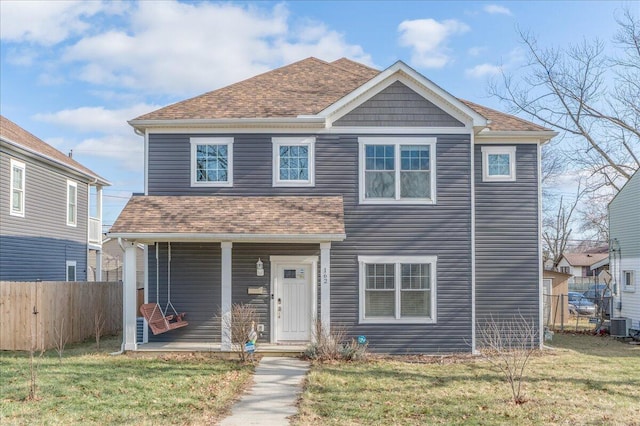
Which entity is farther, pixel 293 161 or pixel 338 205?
pixel 293 161

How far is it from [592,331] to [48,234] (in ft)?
63.7

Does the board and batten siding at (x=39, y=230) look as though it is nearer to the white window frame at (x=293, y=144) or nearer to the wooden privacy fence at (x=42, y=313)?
the wooden privacy fence at (x=42, y=313)

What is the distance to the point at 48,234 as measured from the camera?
71.0 ft

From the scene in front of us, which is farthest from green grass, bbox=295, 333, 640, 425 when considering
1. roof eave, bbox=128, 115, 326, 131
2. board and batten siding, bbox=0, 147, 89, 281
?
board and batten siding, bbox=0, 147, 89, 281

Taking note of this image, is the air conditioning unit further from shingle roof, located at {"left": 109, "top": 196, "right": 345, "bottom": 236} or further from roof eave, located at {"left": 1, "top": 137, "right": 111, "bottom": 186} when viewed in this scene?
roof eave, located at {"left": 1, "top": 137, "right": 111, "bottom": 186}

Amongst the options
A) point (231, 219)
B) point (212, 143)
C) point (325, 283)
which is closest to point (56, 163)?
point (212, 143)

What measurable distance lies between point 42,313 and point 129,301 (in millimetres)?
2609

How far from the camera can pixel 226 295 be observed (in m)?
13.8

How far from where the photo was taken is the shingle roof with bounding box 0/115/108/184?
18916 mm

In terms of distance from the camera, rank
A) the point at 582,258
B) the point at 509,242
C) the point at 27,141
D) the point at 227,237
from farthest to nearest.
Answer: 1. the point at 582,258
2. the point at 27,141
3. the point at 509,242
4. the point at 227,237

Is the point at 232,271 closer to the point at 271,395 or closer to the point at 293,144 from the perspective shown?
the point at 293,144

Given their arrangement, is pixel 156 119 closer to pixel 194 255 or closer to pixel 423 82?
pixel 194 255

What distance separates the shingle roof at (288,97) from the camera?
49.1 ft

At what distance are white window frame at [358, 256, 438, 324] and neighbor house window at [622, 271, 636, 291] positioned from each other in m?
9.27
